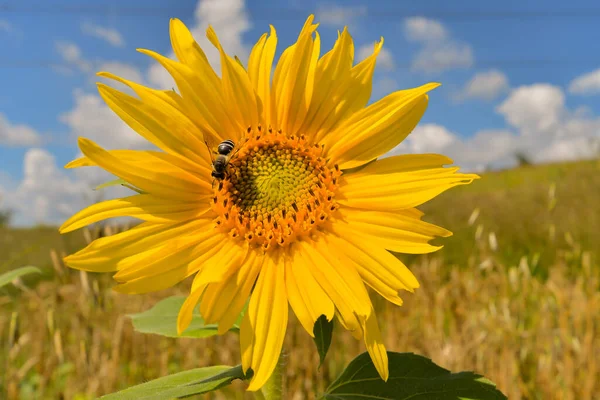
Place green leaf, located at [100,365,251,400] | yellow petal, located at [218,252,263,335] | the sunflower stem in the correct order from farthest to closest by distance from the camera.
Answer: the sunflower stem
yellow petal, located at [218,252,263,335]
green leaf, located at [100,365,251,400]

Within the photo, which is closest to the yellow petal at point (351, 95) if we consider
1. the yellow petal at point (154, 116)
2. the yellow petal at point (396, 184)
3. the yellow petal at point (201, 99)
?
the yellow petal at point (396, 184)

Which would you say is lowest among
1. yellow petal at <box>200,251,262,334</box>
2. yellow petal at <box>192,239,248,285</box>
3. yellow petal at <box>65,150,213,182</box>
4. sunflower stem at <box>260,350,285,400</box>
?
sunflower stem at <box>260,350,285,400</box>

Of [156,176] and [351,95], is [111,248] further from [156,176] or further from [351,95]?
[351,95]

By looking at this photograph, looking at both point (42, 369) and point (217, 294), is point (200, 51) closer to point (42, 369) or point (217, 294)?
point (217, 294)

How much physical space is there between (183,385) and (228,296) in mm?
234

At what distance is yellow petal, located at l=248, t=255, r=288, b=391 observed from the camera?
1.23 metres

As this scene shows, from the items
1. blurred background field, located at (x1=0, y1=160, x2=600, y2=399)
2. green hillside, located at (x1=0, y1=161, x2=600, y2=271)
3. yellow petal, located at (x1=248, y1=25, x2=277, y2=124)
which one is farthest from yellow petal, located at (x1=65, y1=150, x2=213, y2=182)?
green hillside, located at (x1=0, y1=161, x2=600, y2=271)

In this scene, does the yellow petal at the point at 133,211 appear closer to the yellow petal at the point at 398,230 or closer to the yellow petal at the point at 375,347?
the yellow petal at the point at 398,230

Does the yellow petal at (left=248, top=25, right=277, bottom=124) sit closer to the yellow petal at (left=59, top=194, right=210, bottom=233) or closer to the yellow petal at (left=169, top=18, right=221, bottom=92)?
the yellow petal at (left=169, top=18, right=221, bottom=92)

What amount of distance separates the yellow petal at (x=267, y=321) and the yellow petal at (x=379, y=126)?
41 cm

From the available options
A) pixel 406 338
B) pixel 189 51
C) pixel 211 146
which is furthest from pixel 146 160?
pixel 406 338

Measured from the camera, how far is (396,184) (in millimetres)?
1414

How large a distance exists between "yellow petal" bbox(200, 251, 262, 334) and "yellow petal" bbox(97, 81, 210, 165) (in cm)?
39

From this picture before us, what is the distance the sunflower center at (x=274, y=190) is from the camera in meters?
1.48
